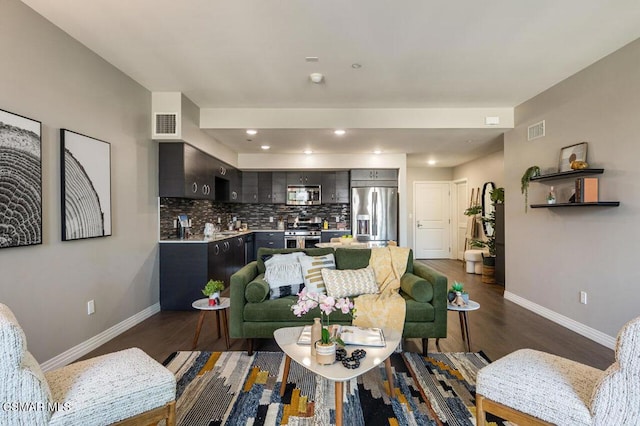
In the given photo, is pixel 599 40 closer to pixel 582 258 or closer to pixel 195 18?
pixel 582 258

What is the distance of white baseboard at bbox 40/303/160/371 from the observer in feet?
7.97

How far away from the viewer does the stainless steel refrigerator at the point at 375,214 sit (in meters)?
6.41

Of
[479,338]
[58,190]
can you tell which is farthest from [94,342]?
[479,338]

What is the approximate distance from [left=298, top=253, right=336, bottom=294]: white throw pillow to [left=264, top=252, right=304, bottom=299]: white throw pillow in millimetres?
50

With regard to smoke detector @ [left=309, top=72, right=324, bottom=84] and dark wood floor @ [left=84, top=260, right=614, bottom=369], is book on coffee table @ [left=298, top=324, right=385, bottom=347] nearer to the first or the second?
dark wood floor @ [left=84, top=260, right=614, bottom=369]

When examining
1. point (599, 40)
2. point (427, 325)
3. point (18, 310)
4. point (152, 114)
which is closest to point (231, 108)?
point (152, 114)

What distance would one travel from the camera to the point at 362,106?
420cm

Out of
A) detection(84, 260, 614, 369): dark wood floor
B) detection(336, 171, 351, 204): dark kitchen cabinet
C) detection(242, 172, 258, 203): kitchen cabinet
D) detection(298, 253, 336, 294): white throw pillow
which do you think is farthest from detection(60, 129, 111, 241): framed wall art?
detection(336, 171, 351, 204): dark kitchen cabinet

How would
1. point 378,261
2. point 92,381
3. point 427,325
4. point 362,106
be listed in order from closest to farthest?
point 92,381, point 427,325, point 378,261, point 362,106

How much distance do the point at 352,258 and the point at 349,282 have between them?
389mm

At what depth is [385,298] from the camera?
2.70 metres

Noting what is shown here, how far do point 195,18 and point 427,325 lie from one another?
297 cm

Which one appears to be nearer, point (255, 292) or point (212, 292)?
point (255, 292)

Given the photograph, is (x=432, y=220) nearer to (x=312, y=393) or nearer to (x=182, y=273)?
(x=182, y=273)
